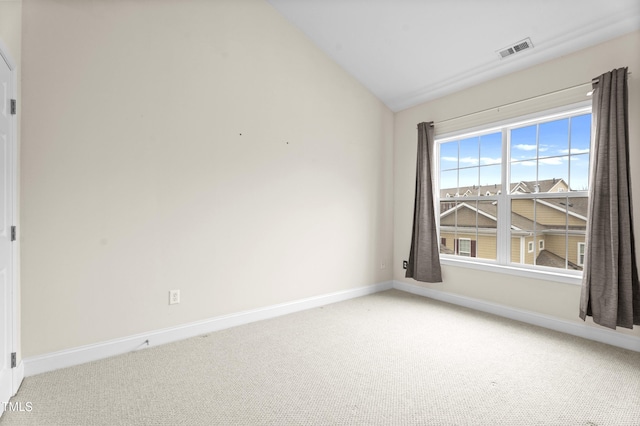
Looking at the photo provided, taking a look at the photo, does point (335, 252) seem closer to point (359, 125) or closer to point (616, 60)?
point (359, 125)

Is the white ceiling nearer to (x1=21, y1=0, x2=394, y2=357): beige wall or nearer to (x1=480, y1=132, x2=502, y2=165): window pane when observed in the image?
(x1=21, y1=0, x2=394, y2=357): beige wall

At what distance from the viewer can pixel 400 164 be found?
178 inches

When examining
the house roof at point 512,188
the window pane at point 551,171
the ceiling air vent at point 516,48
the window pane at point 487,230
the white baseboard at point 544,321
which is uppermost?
the ceiling air vent at point 516,48

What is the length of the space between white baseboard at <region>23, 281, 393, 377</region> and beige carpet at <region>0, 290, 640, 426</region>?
81 mm

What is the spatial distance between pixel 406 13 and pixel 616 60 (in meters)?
1.82

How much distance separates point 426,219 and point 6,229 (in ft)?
12.6

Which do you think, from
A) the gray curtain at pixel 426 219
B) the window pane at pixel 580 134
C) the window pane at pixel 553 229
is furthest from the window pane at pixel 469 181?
the window pane at pixel 580 134

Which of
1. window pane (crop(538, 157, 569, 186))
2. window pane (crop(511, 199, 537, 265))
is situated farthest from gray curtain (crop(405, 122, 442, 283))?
window pane (crop(538, 157, 569, 186))

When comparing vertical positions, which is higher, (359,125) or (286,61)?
(286,61)

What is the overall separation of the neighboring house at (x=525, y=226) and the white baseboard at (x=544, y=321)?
518 mm

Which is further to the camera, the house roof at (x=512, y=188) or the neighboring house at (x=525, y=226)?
the house roof at (x=512, y=188)

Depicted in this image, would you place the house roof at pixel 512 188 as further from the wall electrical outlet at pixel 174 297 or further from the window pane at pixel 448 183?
the wall electrical outlet at pixel 174 297

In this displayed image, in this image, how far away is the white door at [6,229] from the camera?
1.84 metres

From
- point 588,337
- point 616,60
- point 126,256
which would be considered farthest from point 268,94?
point 588,337
